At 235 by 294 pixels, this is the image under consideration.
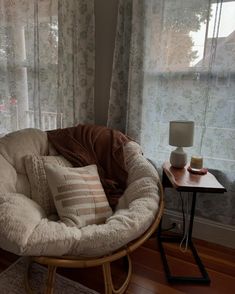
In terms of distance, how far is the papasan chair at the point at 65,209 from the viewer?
1067 millimetres

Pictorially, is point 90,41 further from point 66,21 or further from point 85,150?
point 85,150

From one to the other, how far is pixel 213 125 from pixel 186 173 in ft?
1.43

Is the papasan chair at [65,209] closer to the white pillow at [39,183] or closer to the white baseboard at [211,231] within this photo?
the white pillow at [39,183]

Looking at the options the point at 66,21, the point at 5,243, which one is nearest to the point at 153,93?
the point at 66,21

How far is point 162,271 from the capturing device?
5.43 ft

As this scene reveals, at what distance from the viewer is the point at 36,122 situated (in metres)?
2.20

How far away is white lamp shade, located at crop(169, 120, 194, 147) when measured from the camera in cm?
162

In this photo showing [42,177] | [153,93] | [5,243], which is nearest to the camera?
[5,243]

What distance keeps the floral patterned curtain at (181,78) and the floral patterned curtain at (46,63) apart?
36cm

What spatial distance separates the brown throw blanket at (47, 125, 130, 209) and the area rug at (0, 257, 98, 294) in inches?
23.6

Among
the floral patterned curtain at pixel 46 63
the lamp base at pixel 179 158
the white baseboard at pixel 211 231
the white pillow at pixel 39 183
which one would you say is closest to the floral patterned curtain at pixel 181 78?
the white baseboard at pixel 211 231

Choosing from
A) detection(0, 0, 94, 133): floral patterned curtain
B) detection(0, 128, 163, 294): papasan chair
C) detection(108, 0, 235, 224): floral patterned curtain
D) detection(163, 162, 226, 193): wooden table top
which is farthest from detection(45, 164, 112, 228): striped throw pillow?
detection(0, 0, 94, 133): floral patterned curtain

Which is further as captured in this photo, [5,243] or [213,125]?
[213,125]

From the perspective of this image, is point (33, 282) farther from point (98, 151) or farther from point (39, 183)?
point (98, 151)
